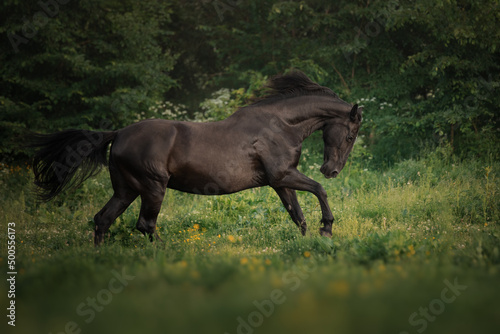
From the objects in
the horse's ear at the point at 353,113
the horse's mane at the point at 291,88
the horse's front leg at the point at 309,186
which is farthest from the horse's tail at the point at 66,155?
the horse's ear at the point at 353,113

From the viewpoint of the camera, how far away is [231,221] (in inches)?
299

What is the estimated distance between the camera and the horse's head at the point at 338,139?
5.92 m

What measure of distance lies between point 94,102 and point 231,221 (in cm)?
719

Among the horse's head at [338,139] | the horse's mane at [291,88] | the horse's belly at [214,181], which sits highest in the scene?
the horse's mane at [291,88]

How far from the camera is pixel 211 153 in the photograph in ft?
18.2

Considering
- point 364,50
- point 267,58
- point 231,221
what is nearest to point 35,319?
point 231,221

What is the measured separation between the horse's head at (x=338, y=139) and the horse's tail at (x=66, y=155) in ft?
9.41

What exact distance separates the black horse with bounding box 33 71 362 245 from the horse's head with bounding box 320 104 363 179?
0.04 ft

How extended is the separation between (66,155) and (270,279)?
3.79m

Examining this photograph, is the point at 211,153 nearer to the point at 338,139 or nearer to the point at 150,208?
the point at 150,208

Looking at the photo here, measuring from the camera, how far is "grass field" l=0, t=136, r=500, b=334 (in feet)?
7.69

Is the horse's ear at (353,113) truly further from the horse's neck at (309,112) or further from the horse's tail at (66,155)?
the horse's tail at (66,155)

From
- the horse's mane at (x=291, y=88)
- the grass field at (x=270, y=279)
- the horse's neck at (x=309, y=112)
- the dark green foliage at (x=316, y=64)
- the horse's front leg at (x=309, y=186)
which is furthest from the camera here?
the dark green foliage at (x=316, y=64)

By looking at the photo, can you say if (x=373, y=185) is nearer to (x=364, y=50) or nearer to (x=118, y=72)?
(x=364, y=50)
